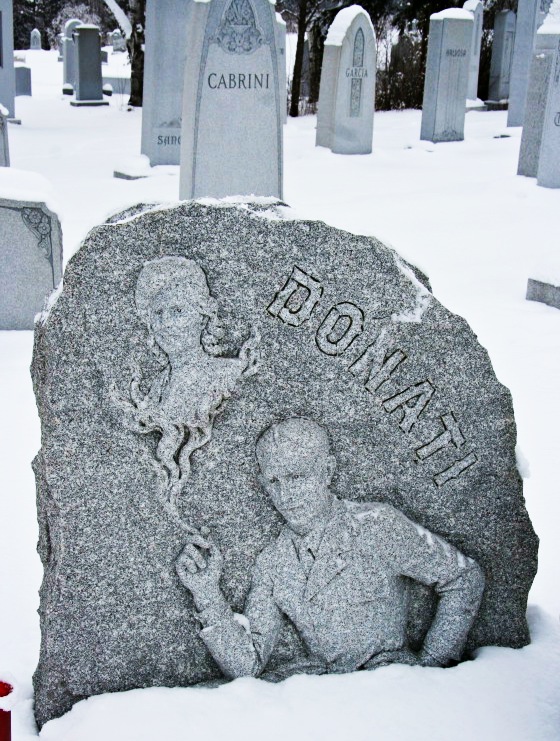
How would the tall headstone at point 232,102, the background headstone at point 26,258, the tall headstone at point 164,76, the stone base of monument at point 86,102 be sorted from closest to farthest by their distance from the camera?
the background headstone at point 26,258, the tall headstone at point 232,102, the tall headstone at point 164,76, the stone base of monument at point 86,102

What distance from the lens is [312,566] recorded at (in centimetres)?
249

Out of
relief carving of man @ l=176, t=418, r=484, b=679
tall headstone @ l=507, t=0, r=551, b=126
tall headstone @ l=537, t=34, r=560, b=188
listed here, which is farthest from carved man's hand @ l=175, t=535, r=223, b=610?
tall headstone @ l=507, t=0, r=551, b=126

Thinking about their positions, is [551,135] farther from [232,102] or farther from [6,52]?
[6,52]

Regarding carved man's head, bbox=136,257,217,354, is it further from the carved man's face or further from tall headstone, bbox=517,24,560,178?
tall headstone, bbox=517,24,560,178

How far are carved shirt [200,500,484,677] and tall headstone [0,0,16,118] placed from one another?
473 inches

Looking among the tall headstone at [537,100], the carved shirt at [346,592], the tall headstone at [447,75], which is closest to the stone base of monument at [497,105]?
the tall headstone at [447,75]

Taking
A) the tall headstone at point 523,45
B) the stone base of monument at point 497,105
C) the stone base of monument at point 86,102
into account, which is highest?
the tall headstone at point 523,45

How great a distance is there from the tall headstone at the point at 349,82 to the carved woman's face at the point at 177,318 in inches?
373

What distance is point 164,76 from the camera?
10.3 metres

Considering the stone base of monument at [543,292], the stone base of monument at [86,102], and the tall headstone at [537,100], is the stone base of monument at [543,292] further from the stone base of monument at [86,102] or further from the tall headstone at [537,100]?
the stone base of monument at [86,102]

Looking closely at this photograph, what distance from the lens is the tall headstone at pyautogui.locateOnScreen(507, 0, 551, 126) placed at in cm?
1341

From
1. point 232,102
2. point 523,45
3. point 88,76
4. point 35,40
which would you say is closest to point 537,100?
point 523,45

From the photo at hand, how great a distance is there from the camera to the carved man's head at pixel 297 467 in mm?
2383

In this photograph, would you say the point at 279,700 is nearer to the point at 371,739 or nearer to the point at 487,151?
the point at 371,739
